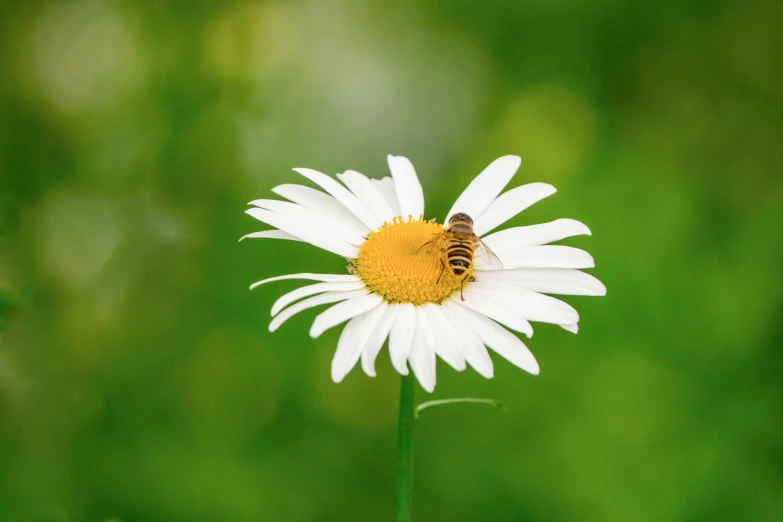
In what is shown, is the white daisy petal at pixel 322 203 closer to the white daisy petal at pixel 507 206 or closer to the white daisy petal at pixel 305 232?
the white daisy petal at pixel 305 232

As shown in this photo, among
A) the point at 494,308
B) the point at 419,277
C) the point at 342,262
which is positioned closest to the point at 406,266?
the point at 419,277

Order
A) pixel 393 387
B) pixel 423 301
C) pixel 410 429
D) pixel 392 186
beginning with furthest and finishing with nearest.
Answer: pixel 393 387
pixel 392 186
pixel 423 301
pixel 410 429

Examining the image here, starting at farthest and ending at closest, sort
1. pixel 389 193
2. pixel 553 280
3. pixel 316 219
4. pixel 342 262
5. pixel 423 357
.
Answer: pixel 342 262 < pixel 389 193 < pixel 316 219 < pixel 553 280 < pixel 423 357

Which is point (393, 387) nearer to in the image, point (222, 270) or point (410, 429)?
point (222, 270)

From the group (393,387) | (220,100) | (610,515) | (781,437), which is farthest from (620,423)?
(220,100)

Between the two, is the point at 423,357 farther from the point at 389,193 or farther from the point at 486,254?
the point at 389,193
